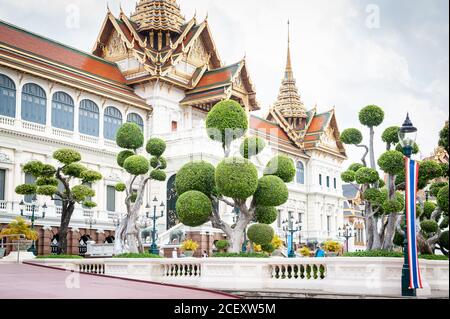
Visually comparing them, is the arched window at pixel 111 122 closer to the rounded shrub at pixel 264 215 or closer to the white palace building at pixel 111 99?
the white palace building at pixel 111 99

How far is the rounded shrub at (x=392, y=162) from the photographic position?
657 inches

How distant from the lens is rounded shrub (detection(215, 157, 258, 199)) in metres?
18.6

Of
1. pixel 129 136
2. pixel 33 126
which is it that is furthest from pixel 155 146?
pixel 33 126

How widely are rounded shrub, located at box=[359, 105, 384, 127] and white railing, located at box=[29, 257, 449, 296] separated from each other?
4419 millimetres

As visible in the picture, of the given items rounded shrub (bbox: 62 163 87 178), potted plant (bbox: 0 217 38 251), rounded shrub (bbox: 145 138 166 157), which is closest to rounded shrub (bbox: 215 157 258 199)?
rounded shrub (bbox: 145 138 166 157)

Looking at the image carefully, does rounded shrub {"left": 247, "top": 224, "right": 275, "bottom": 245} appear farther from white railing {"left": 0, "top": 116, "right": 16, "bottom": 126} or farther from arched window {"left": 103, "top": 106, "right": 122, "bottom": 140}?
arched window {"left": 103, "top": 106, "right": 122, "bottom": 140}

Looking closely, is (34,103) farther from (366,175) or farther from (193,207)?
(366,175)

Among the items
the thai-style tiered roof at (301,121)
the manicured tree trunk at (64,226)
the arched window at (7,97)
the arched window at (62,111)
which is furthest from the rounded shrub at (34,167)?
the thai-style tiered roof at (301,121)

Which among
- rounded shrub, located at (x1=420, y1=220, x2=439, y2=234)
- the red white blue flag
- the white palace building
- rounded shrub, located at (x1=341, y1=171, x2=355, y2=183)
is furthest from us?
the white palace building

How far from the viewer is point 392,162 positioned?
16.7 metres

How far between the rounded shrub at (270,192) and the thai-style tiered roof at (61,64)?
17450mm

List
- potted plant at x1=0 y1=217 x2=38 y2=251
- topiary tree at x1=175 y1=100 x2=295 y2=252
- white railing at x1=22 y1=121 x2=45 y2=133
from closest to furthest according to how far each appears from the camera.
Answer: topiary tree at x1=175 y1=100 x2=295 y2=252 → potted plant at x1=0 y1=217 x2=38 y2=251 → white railing at x1=22 y1=121 x2=45 y2=133

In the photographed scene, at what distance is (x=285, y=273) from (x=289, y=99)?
1942 inches

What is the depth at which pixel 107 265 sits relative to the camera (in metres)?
19.4
